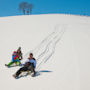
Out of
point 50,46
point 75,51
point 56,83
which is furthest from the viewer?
point 50,46

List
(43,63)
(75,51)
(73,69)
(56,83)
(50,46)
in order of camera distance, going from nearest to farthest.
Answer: (56,83), (73,69), (43,63), (75,51), (50,46)

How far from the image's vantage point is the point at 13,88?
507 centimetres

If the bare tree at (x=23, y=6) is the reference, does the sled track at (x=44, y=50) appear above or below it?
below

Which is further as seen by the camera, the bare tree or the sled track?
the bare tree

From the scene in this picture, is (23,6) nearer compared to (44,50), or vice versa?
(44,50)

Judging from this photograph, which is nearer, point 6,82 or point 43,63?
point 6,82

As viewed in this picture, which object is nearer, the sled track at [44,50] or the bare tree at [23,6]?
the sled track at [44,50]

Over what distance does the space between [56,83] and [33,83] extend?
0.82m

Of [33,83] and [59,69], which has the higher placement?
[59,69]

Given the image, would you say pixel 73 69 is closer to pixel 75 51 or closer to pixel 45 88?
pixel 45 88

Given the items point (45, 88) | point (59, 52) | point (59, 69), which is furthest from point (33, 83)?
point (59, 52)

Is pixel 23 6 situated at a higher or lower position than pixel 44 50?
higher

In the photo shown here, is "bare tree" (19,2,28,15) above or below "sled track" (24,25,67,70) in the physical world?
above

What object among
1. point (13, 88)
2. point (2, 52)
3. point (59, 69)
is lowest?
point (13, 88)
